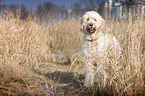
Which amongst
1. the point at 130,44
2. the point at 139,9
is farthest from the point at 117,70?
the point at 139,9

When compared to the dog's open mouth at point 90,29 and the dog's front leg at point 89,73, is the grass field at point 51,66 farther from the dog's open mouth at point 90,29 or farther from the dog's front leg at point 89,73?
the dog's open mouth at point 90,29

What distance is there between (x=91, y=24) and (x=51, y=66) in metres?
2.69

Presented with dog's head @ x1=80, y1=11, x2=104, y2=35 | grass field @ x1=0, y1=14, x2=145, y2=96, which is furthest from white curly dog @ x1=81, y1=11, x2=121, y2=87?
grass field @ x1=0, y1=14, x2=145, y2=96

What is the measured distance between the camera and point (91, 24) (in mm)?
3449

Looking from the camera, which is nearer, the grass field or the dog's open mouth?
the grass field

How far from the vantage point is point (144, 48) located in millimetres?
2967

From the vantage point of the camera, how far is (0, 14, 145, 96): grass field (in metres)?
2.60

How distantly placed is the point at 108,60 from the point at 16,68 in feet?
6.38

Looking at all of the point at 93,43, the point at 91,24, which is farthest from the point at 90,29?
the point at 93,43

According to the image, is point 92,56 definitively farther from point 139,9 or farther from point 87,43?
point 139,9

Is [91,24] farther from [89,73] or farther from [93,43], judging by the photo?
[89,73]

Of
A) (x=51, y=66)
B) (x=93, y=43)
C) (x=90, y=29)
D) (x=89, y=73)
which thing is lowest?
(x=51, y=66)

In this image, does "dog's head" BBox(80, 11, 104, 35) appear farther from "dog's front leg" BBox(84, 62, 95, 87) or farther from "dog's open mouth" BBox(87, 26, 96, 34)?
"dog's front leg" BBox(84, 62, 95, 87)

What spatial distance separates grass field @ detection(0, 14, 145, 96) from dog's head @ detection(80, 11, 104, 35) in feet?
0.68
